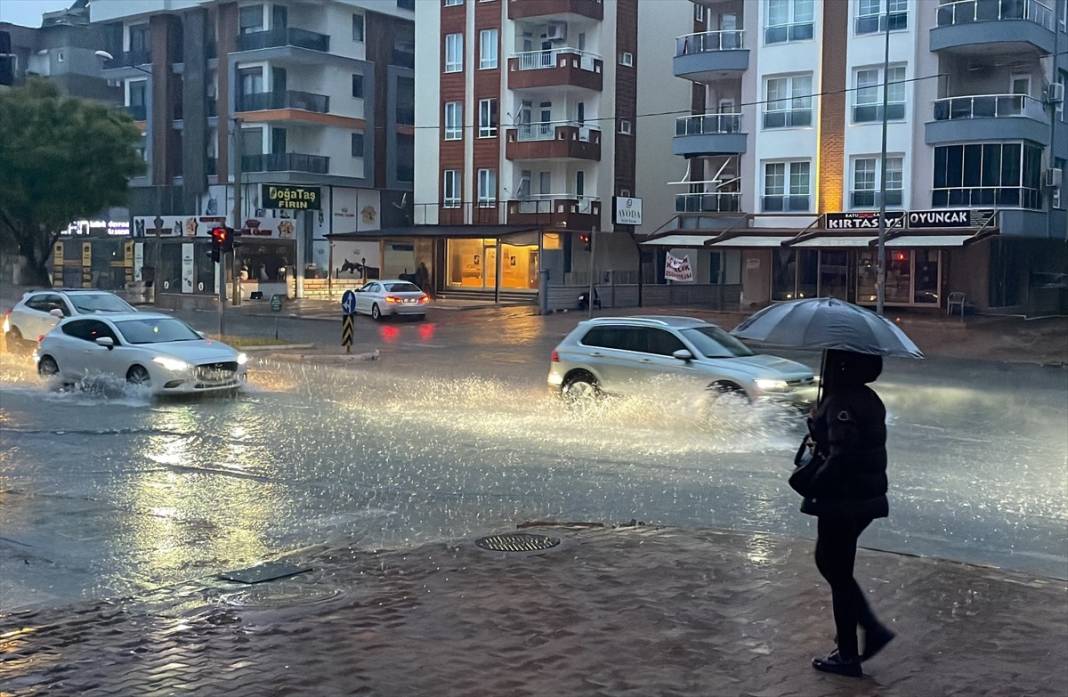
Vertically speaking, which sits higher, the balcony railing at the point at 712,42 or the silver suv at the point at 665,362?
the balcony railing at the point at 712,42

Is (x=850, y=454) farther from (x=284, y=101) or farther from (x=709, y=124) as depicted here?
(x=284, y=101)

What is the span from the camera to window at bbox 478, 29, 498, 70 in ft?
184

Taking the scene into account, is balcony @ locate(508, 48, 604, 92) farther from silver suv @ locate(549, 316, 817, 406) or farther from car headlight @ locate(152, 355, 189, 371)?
car headlight @ locate(152, 355, 189, 371)

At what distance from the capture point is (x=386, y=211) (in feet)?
214

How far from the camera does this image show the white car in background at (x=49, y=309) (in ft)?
86.4

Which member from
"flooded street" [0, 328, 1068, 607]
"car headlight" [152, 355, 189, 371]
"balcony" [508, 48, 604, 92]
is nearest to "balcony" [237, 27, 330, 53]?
"balcony" [508, 48, 604, 92]

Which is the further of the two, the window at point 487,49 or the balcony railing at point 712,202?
the window at point 487,49

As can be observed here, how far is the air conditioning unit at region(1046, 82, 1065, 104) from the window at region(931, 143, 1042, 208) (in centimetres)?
181

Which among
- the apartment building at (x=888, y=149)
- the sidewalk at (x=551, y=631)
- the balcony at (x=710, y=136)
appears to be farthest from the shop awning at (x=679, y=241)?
the sidewalk at (x=551, y=631)

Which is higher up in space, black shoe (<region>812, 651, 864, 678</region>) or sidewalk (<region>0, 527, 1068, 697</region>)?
black shoe (<region>812, 651, 864, 678</region>)

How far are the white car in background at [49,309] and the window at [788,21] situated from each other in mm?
28965

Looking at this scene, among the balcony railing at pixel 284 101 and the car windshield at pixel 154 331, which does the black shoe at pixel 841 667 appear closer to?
the car windshield at pixel 154 331

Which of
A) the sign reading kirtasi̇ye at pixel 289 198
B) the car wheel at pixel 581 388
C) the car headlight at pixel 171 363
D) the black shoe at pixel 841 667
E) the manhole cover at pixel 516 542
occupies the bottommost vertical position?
the manhole cover at pixel 516 542

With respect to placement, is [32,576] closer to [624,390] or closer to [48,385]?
[624,390]
